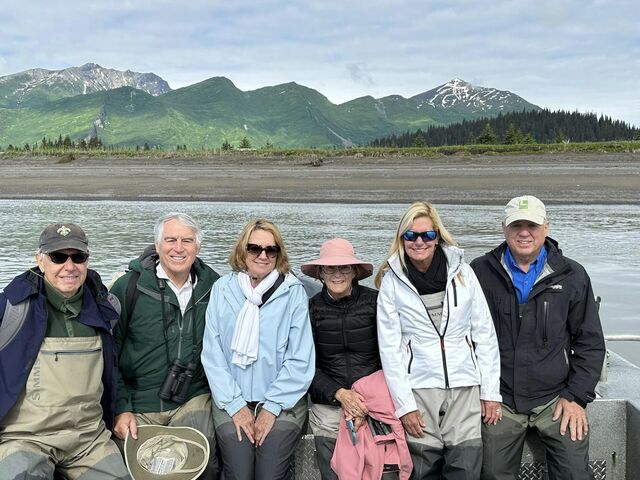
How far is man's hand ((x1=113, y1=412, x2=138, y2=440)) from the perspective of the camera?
3499mm

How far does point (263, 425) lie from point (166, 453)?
1.78 ft

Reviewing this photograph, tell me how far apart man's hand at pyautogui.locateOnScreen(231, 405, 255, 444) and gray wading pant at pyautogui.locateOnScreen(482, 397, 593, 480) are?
1.28 metres

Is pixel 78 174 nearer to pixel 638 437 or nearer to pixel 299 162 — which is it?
pixel 299 162

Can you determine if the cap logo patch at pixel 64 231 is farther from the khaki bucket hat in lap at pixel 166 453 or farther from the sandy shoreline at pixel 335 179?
the sandy shoreline at pixel 335 179

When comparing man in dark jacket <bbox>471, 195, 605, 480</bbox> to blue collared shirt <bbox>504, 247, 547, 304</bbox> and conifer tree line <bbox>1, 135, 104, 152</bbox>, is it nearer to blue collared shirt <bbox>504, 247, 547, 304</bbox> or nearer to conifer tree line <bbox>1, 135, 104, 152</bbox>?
blue collared shirt <bbox>504, 247, 547, 304</bbox>

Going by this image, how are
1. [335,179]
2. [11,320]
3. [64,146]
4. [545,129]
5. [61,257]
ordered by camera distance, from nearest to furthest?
[11,320], [61,257], [335,179], [64,146], [545,129]

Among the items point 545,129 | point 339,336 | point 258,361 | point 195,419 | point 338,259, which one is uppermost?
point 545,129

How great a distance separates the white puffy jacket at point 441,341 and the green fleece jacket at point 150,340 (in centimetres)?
109

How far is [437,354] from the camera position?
11.7 feet

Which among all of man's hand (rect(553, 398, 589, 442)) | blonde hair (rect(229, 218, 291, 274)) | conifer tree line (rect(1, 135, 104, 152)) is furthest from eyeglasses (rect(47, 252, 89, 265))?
conifer tree line (rect(1, 135, 104, 152))

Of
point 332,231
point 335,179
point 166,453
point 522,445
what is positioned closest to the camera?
point 166,453

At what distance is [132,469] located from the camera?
338cm

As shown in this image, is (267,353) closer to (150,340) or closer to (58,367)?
(150,340)

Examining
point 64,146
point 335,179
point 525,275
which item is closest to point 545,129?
point 64,146
